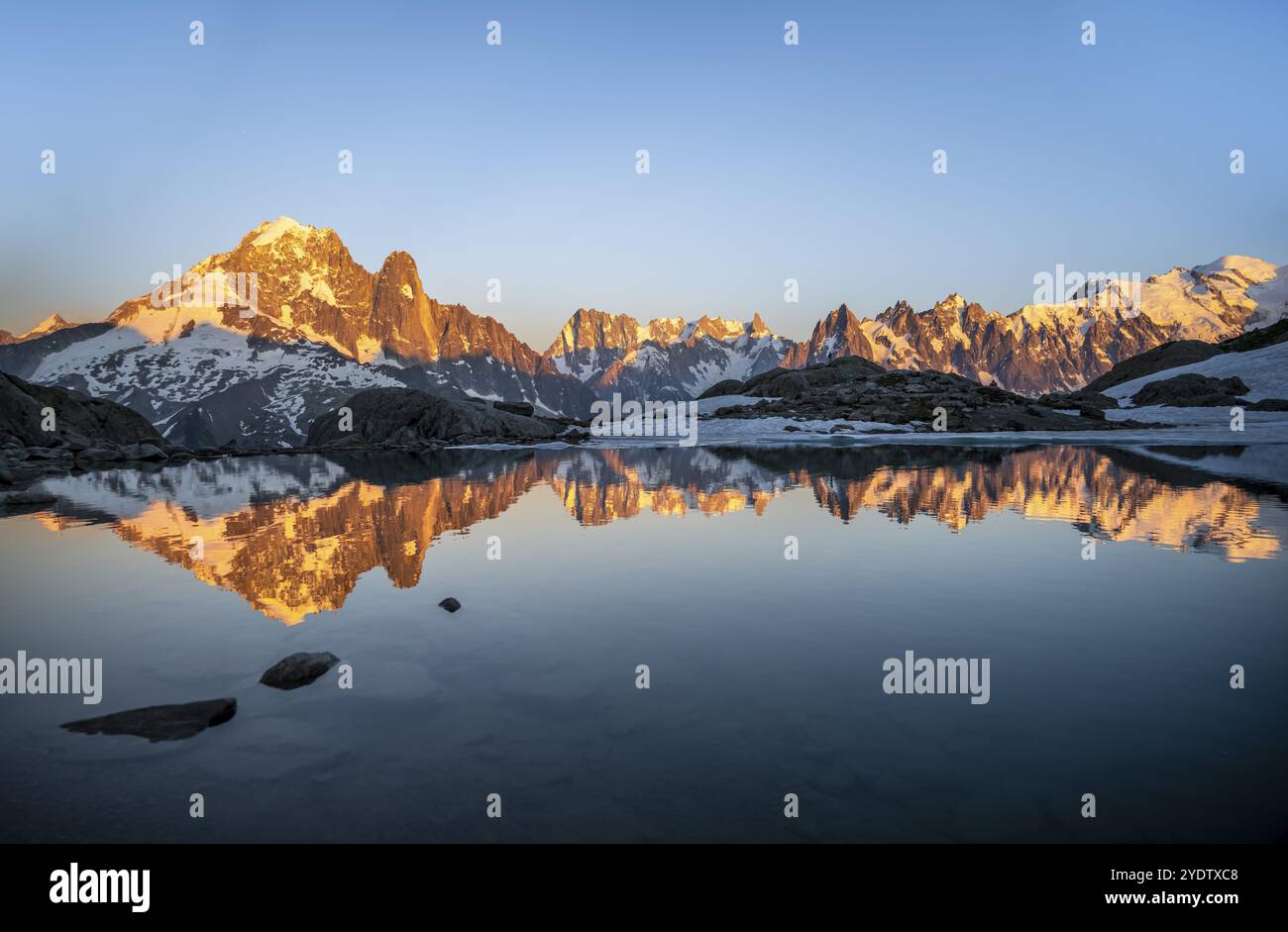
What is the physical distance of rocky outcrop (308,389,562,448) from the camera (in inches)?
4311

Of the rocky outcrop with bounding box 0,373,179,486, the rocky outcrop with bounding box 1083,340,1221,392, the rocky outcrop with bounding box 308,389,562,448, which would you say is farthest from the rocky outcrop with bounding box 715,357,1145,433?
the rocky outcrop with bounding box 0,373,179,486

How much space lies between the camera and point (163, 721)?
27.3ft

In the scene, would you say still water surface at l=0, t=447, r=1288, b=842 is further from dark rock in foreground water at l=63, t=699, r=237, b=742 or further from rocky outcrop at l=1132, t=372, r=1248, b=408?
rocky outcrop at l=1132, t=372, r=1248, b=408

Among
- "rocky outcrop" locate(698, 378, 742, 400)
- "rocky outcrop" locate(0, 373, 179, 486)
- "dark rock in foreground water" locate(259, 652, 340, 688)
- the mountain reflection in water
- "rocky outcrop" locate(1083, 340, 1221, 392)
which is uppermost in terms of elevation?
"rocky outcrop" locate(1083, 340, 1221, 392)

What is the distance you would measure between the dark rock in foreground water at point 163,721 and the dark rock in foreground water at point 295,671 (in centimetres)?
79

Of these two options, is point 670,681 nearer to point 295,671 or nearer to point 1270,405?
point 295,671

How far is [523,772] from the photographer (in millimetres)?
6918

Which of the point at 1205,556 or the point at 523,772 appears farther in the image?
the point at 1205,556

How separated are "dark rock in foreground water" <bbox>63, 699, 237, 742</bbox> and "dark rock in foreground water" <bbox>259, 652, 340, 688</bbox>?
792 mm

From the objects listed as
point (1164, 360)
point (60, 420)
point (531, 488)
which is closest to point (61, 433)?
point (60, 420)

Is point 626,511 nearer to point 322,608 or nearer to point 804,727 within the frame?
point 322,608
